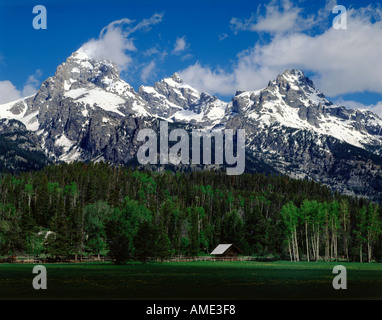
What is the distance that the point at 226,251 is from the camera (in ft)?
454

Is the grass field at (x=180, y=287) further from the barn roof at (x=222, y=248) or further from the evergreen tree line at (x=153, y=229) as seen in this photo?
the barn roof at (x=222, y=248)

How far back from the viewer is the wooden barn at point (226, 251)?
138 meters

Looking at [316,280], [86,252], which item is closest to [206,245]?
[86,252]

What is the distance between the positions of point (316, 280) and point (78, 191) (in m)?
128

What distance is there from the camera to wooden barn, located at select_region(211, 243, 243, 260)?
138 meters

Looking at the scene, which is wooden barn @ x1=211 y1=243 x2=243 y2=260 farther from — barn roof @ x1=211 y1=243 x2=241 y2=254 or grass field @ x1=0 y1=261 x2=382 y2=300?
grass field @ x1=0 y1=261 x2=382 y2=300

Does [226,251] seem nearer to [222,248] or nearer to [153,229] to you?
[222,248]

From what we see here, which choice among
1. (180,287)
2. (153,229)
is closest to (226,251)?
(153,229)

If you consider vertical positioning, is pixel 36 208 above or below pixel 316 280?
above

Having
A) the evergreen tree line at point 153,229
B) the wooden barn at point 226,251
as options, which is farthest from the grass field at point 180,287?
the wooden barn at point 226,251

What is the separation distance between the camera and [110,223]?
4449 inches

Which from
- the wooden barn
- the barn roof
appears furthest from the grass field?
the barn roof
